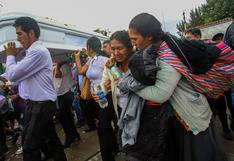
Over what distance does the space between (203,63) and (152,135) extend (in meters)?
0.62

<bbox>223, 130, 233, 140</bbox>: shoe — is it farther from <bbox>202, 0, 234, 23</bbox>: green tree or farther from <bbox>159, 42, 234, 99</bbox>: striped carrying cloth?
<bbox>202, 0, 234, 23</bbox>: green tree

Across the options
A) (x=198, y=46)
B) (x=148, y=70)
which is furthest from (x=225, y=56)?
(x=148, y=70)

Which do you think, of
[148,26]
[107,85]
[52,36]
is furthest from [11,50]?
[148,26]

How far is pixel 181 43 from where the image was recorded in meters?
1.75

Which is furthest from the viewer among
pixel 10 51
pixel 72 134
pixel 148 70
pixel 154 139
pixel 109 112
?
pixel 72 134

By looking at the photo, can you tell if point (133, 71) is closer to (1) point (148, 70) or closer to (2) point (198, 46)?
(1) point (148, 70)

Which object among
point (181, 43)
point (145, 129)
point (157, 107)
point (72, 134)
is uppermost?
point (181, 43)

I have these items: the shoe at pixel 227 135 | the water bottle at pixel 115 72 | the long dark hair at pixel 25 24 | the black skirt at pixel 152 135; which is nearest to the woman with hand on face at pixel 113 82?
the water bottle at pixel 115 72

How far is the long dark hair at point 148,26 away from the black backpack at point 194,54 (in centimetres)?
12

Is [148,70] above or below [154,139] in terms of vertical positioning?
above

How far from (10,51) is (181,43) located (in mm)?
2033

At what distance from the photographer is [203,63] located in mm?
1734

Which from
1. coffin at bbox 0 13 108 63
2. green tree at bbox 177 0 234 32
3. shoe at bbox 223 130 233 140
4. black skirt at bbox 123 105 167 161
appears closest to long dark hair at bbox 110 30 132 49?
black skirt at bbox 123 105 167 161

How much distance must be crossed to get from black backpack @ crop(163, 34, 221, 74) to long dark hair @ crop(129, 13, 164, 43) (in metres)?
0.12
